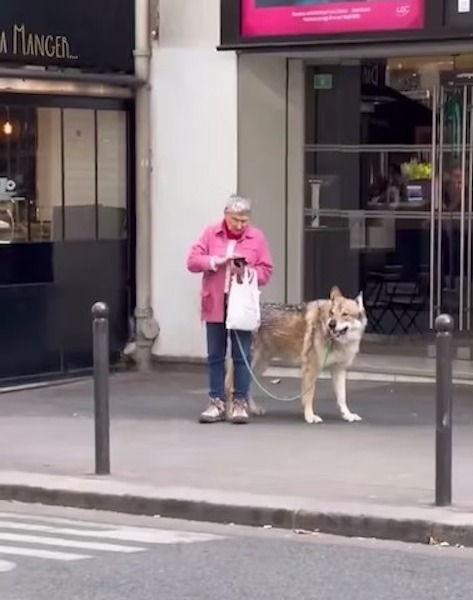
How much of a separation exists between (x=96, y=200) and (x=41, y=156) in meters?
0.83

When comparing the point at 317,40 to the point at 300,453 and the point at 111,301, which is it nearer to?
the point at 111,301

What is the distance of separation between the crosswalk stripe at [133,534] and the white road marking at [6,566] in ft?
2.57

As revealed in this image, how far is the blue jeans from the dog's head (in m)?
0.68

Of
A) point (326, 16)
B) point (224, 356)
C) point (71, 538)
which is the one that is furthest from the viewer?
point (326, 16)

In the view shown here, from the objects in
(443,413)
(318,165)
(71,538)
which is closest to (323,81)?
(318,165)

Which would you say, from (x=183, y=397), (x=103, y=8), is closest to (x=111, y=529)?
(x=183, y=397)

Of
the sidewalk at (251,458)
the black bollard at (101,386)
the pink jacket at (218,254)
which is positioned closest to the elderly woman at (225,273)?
the pink jacket at (218,254)

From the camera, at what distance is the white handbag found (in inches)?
461

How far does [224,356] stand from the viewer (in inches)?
475

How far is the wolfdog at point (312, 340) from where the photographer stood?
38.4 ft

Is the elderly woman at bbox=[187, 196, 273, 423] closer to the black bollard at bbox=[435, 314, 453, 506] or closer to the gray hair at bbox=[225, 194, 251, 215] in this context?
the gray hair at bbox=[225, 194, 251, 215]

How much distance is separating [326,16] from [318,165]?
1974mm

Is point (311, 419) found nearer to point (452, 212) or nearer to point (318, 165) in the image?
point (452, 212)

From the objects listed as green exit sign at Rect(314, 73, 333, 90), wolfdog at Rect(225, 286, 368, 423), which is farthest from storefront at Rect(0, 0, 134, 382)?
wolfdog at Rect(225, 286, 368, 423)
